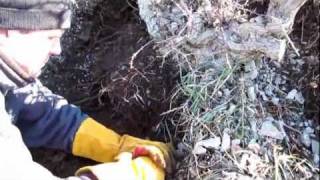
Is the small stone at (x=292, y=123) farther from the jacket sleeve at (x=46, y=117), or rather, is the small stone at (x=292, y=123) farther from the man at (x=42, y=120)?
the jacket sleeve at (x=46, y=117)

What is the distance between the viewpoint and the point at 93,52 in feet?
6.48

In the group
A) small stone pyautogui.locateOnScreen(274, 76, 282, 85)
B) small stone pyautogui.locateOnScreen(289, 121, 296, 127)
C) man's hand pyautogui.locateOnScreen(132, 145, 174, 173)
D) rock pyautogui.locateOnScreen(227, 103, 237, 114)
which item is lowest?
man's hand pyautogui.locateOnScreen(132, 145, 174, 173)

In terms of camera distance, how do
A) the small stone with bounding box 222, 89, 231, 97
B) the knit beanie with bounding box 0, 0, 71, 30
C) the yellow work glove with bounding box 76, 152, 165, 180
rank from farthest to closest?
1. the small stone with bounding box 222, 89, 231, 97
2. the yellow work glove with bounding box 76, 152, 165, 180
3. the knit beanie with bounding box 0, 0, 71, 30

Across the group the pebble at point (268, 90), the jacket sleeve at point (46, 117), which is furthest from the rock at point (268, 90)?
the jacket sleeve at point (46, 117)

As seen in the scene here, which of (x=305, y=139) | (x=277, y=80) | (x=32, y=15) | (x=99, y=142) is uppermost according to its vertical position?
(x=32, y=15)

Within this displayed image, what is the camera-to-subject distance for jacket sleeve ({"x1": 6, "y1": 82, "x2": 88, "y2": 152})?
1.78 meters

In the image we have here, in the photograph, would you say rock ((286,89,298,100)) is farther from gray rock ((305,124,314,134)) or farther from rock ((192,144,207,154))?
rock ((192,144,207,154))

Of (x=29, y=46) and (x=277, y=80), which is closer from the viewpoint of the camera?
(x=29, y=46)

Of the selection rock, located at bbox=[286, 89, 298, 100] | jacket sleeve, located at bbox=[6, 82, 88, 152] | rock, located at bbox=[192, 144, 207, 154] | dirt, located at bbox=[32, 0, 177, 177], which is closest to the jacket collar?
jacket sleeve, located at bbox=[6, 82, 88, 152]

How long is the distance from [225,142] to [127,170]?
9.7 inches

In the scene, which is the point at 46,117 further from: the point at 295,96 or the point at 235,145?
the point at 295,96

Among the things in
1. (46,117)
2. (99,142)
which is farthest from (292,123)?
(46,117)

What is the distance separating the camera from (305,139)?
1656 millimetres

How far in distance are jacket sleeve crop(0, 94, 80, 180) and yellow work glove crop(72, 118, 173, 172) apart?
0.90 feet
